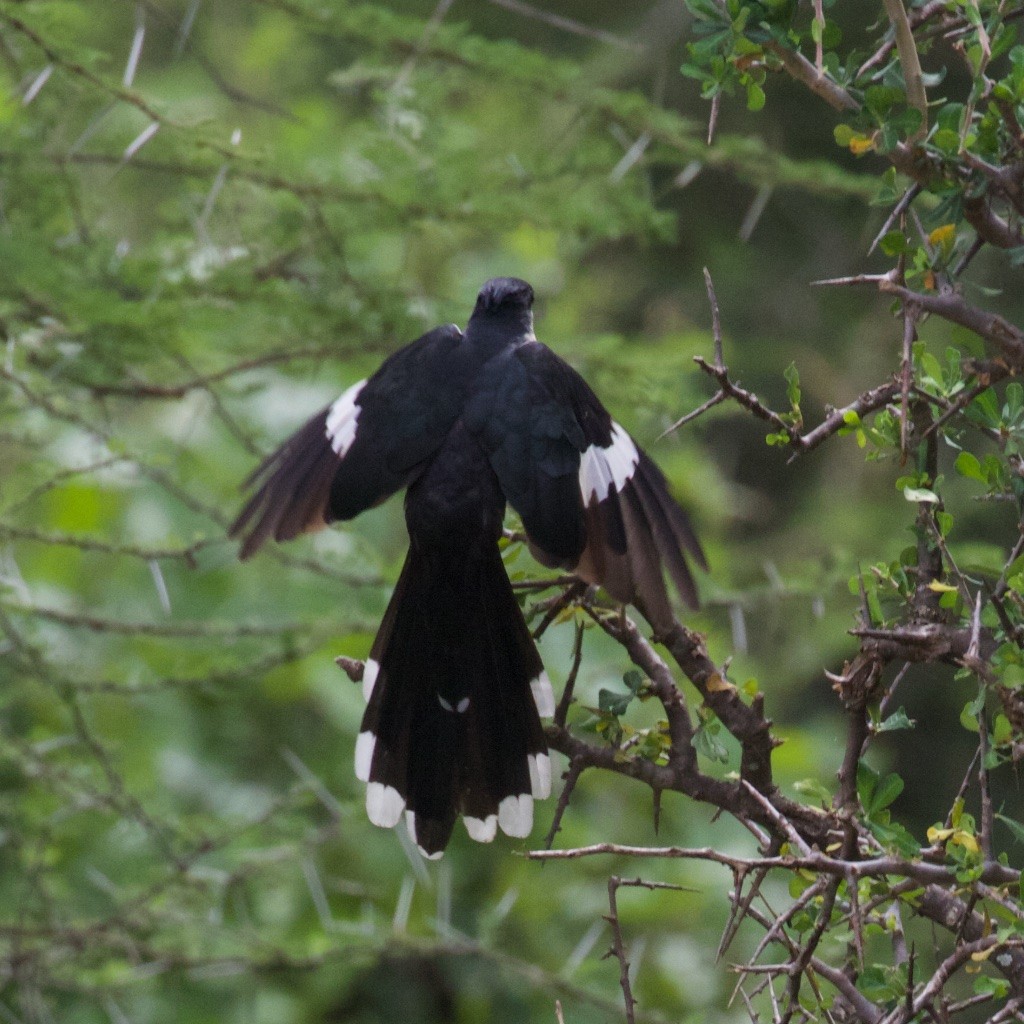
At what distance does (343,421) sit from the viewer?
2.50 meters

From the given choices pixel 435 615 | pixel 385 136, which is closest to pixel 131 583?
pixel 385 136

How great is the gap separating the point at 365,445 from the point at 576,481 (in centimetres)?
39

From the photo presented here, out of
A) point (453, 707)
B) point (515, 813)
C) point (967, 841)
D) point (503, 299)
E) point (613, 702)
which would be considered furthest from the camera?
point (503, 299)

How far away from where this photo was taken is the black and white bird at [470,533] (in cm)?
210

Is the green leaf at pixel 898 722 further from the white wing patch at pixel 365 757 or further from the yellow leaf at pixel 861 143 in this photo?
the white wing patch at pixel 365 757

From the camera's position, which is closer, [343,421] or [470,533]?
[470,533]

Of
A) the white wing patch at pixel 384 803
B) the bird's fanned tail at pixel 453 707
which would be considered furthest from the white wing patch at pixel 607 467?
the white wing patch at pixel 384 803

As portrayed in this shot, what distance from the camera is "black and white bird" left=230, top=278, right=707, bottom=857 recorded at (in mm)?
2104

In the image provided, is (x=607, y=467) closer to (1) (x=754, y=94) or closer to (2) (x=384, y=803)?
(2) (x=384, y=803)

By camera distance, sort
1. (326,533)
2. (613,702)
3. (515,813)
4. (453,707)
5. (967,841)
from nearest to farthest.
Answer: (967,841) < (613,702) < (515,813) < (453,707) < (326,533)

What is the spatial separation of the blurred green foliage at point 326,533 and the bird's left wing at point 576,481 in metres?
0.43

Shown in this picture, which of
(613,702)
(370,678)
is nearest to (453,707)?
(370,678)

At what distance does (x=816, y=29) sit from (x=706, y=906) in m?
2.85

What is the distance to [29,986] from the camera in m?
3.07
